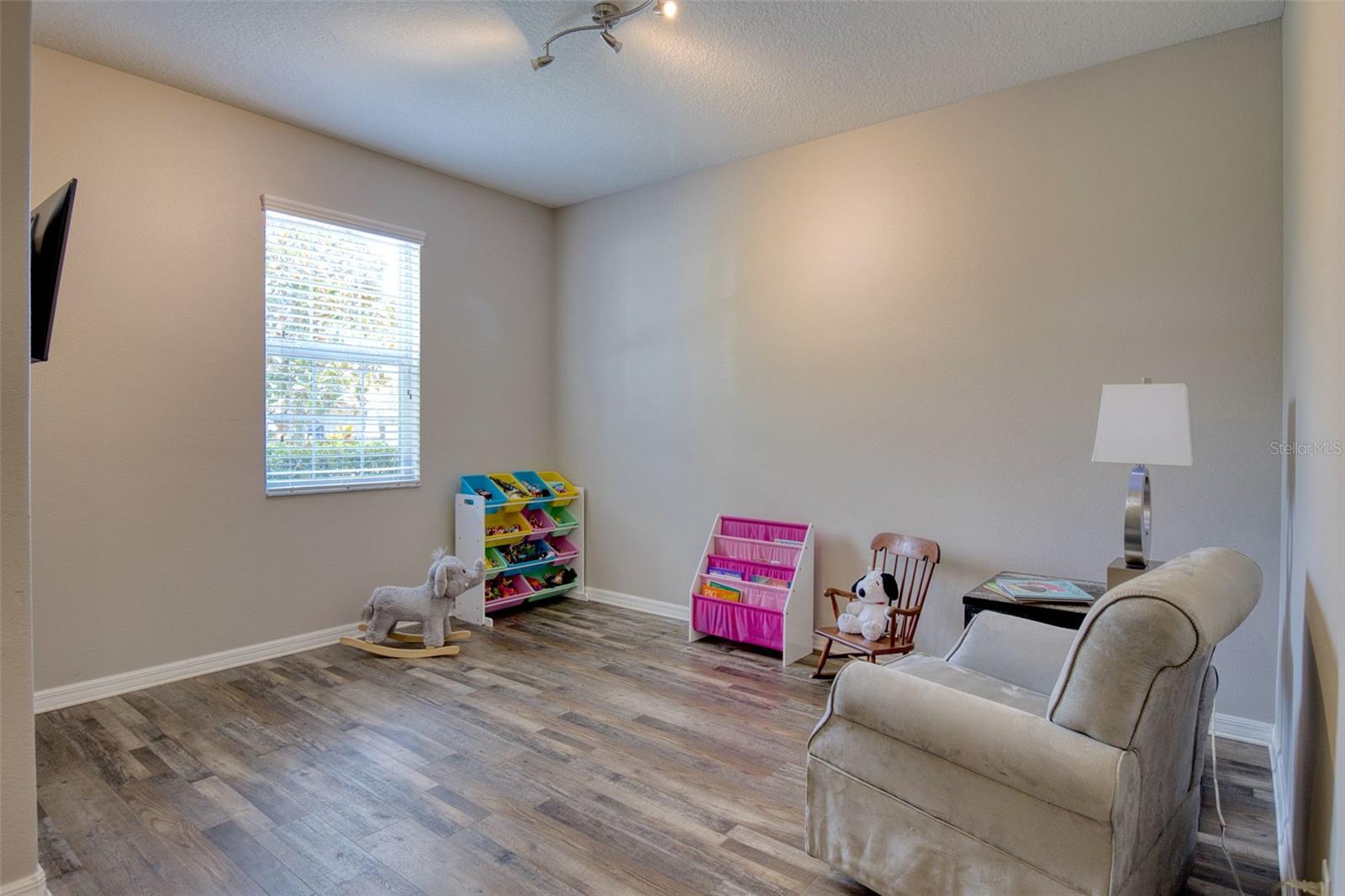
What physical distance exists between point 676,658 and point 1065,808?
2449 millimetres

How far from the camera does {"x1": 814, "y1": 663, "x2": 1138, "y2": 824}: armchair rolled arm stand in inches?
55.2

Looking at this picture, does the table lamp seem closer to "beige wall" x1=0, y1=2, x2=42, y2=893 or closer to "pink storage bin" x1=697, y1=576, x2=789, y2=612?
"pink storage bin" x1=697, y1=576, x2=789, y2=612

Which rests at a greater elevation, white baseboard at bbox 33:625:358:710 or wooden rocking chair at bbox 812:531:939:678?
wooden rocking chair at bbox 812:531:939:678

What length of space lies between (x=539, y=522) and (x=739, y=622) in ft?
5.43

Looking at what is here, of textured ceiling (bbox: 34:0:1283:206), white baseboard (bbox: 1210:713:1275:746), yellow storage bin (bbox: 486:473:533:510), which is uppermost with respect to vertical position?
textured ceiling (bbox: 34:0:1283:206)

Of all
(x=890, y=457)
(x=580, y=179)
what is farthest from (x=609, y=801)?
(x=580, y=179)

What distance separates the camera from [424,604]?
3777mm

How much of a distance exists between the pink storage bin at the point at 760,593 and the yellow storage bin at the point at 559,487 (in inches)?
55.7

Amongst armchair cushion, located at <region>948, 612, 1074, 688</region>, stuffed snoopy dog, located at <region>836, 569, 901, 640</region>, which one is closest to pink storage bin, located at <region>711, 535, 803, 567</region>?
stuffed snoopy dog, located at <region>836, 569, 901, 640</region>

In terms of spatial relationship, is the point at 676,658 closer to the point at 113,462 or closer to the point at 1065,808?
the point at 1065,808

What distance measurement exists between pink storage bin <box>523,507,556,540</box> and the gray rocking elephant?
0.88m

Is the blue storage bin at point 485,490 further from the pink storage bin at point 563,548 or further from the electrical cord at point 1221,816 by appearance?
the electrical cord at point 1221,816

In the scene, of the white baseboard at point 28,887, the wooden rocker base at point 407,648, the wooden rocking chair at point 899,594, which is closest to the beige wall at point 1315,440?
the wooden rocking chair at point 899,594

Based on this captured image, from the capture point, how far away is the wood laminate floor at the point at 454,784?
1.92 metres
